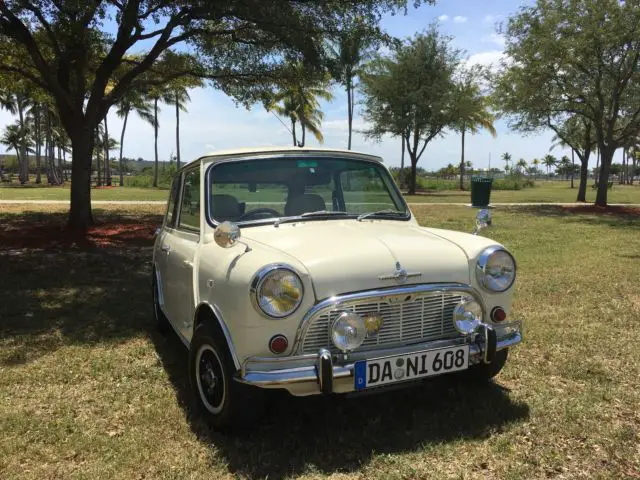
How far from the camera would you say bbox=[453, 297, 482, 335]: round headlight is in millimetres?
2932

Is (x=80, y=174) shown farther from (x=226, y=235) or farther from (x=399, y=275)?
(x=399, y=275)

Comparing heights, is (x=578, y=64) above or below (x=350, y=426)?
above

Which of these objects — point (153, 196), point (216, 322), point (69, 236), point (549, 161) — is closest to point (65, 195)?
point (153, 196)

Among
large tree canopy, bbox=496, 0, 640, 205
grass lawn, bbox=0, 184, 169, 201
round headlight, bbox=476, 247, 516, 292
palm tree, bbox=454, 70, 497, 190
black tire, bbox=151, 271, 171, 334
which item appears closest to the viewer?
round headlight, bbox=476, 247, 516, 292

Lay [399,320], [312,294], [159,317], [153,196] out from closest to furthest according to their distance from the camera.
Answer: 1. [312,294]
2. [399,320]
3. [159,317]
4. [153,196]

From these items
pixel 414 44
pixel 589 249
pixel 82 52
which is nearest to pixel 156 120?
pixel 414 44

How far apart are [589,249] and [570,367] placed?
7.18 metres

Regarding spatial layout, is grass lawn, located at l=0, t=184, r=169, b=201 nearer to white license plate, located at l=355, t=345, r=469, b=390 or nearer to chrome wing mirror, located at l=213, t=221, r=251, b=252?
chrome wing mirror, located at l=213, t=221, r=251, b=252

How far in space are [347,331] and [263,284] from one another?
497 mm

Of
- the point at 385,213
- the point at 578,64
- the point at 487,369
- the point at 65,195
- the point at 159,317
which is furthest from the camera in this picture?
the point at 65,195

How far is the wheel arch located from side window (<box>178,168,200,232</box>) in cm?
75

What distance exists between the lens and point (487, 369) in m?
3.47

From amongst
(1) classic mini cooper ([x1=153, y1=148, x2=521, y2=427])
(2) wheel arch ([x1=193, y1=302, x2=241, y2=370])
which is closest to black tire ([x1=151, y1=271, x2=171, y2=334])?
(1) classic mini cooper ([x1=153, y1=148, x2=521, y2=427])

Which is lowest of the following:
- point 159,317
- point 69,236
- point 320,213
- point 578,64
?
point 159,317
